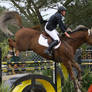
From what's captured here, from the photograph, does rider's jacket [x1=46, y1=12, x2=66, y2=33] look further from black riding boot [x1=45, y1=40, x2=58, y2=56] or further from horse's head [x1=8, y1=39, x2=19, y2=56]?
horse's head [x1=8, y1=39, x2=19, y2=56]

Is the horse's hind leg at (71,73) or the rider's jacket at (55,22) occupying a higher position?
the rider's jacket at (55,22)

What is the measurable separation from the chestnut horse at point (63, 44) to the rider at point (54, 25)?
0.66 ft

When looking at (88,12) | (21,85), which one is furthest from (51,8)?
(21,85)

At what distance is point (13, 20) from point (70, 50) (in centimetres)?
185

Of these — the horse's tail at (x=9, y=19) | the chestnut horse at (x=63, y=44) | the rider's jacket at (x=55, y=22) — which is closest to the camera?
the rider's jacket at (x=55, y=22)

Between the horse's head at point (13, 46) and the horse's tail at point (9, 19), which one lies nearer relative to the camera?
the horse's head at point (13, 46)

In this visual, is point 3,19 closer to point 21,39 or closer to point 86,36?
point 21,39

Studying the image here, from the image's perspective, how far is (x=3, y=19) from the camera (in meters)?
5.88

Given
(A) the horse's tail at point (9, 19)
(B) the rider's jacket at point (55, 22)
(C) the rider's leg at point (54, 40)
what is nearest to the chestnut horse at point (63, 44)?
(C) the rider's leg at point (54, 40)

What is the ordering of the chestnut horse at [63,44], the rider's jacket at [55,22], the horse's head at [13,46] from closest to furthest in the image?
the rider's jacket at [55,22]
the chestnut horse at [63,44]
the horse's head at [13,46]

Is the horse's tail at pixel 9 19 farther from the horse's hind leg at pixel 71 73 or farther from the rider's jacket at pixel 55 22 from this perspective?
the horse's hind leg at pixel 71 73

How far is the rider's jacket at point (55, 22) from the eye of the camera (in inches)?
200

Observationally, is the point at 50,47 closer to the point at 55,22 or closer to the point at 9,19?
the point at 55,22

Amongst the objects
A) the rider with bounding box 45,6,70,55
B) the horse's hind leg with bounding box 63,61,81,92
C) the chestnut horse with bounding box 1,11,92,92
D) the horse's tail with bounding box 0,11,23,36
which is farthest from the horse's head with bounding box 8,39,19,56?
the horse's hind leg with bounding box 63,61,81,92
